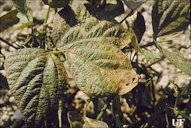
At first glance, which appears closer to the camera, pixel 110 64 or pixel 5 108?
pixel 110 64

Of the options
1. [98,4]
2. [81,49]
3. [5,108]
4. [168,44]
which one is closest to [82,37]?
[81,49]

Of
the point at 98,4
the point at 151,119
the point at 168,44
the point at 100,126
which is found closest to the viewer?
the point at 100,126

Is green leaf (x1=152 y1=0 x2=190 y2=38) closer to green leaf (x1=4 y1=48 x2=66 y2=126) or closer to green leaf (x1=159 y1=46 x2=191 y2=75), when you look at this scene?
green leaf (x1=159 y1=46 x2=191 y2=75)

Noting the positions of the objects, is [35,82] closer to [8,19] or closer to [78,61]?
[78,61]

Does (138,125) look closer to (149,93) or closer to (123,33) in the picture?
(149,93)

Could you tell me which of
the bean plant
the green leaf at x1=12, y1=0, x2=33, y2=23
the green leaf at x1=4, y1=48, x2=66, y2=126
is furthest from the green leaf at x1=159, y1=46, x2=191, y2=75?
the green leaf at x1=12, y1=0, x2=33, y2=23

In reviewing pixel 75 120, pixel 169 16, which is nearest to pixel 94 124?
pixel 75 120
